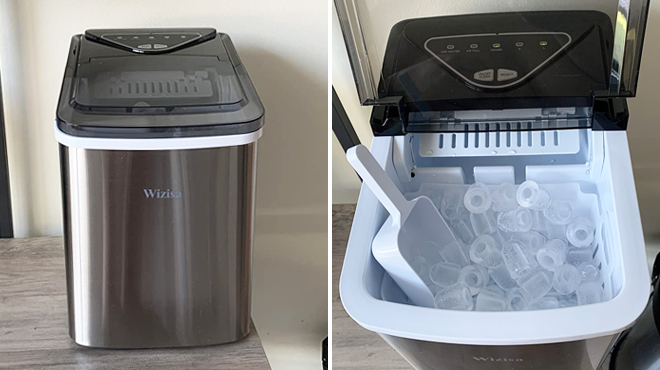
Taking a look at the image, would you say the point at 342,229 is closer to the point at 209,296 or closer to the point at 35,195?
the point at 209,296

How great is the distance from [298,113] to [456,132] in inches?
18.8

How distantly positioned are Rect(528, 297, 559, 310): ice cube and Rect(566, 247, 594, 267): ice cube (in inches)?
2.9

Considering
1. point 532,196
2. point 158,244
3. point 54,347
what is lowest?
point 54,347

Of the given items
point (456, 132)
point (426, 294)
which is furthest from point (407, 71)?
point (426, 294)

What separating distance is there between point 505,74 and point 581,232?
25 cm

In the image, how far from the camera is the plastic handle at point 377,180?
27.0 inches

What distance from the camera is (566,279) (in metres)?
0.79

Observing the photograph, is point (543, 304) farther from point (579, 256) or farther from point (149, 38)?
point (149, 38)

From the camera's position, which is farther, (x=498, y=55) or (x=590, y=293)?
(x=498, y=55)

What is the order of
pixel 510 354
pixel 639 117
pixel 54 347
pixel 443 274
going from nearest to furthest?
pixel 510 354
pixel 443 274
pixel 54 347
pixel 639 117

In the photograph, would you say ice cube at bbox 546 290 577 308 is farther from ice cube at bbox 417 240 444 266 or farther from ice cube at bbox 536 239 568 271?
ice cube at bbox 417 240 444 266

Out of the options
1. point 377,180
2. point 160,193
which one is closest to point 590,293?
point 377,180

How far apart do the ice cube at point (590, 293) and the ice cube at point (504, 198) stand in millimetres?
159

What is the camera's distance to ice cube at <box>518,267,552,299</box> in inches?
30.9
